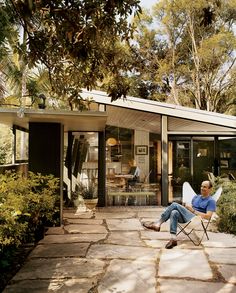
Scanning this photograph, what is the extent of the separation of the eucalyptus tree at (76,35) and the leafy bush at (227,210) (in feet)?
11.3

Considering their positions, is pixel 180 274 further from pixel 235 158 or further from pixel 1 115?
pixel 235 158

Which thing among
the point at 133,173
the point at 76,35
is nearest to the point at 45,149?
the point at 133,173

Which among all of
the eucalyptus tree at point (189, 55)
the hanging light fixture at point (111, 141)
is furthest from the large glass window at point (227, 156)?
the eucalyptus tree at point (189, 55)

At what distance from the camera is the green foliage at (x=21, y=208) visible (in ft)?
13.2

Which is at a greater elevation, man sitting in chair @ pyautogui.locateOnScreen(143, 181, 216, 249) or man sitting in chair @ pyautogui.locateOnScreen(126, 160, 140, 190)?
man sitting in chair @ pyautogui.locateOnScreen(126, 160, 140, 190)

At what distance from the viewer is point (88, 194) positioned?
960cm

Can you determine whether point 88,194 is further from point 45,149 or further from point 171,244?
point 171,244

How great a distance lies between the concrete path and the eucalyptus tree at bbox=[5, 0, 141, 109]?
2.22m

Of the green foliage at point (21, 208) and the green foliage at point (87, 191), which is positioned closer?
the green foliage at point (21, 208)

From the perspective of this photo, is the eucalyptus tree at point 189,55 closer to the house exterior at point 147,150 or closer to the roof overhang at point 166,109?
the house exterior at point 147,150

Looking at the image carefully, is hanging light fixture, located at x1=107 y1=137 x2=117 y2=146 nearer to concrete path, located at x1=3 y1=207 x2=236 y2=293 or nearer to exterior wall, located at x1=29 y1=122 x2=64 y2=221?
exterior wall, located at x1=29 y1=122 x2=64 y2=221

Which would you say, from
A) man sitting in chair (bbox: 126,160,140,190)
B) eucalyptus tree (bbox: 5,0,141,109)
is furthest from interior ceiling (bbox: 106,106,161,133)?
eucalyptus tree (bbox: 5,0,141,109)

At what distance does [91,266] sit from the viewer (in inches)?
Result: 182

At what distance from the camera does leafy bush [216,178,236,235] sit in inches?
260
